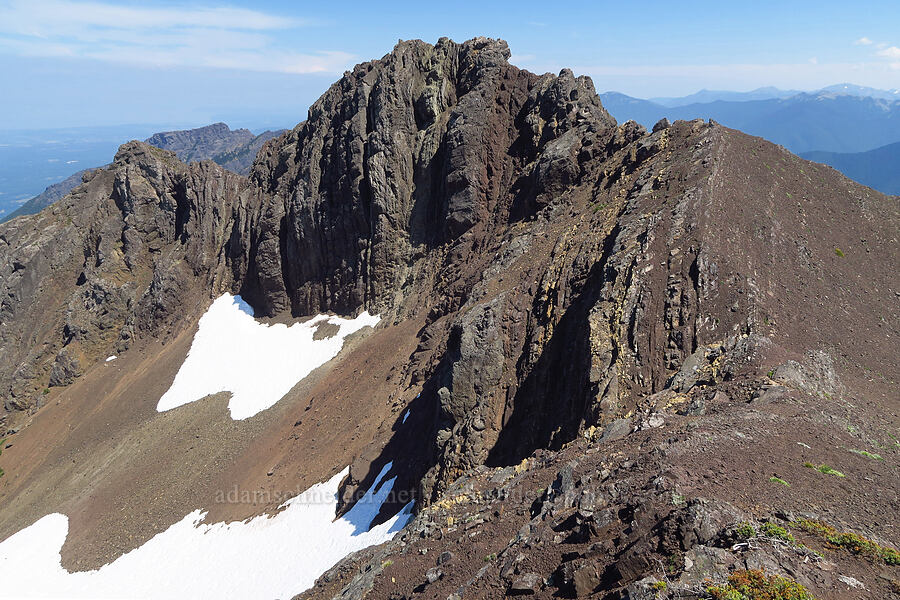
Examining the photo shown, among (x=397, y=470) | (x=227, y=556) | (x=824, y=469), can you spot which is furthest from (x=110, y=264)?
(x=824, y=469)

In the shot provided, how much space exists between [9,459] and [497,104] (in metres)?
65.7

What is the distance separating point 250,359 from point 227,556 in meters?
25.8

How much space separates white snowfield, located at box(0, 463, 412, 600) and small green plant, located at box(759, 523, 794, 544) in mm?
18510

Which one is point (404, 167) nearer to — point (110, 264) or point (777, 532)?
point (110, 264)

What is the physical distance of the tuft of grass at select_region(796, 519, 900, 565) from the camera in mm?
8992

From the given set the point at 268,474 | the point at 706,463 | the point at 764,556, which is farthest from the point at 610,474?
the point at 268,474

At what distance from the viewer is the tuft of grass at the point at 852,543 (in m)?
8.99

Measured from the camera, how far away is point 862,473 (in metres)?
12.7

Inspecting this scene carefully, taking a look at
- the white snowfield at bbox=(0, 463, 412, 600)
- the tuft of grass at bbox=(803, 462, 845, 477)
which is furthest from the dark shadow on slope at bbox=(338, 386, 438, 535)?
the tuft of grass at bbox=(803, 462, 845, 477)

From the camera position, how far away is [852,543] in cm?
934

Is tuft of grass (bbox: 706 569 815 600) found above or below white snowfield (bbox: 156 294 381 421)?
above

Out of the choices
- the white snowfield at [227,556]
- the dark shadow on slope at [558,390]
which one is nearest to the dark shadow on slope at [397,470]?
the white snowfield at [227,556]

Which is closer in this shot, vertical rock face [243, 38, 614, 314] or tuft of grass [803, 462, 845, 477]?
tuft of grass [803, 462, 845, 477]

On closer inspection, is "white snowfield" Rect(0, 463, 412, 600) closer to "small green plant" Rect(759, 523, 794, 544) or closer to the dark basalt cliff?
the dark basalt cliff
